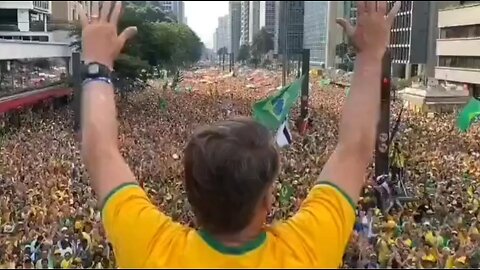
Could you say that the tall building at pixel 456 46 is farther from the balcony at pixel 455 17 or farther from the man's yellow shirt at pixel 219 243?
the man's yellow shirt at pixel 219 243

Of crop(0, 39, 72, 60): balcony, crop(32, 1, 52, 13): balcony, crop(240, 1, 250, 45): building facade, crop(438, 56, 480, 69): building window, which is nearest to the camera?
crop(0, 39, 72, 60): balcony

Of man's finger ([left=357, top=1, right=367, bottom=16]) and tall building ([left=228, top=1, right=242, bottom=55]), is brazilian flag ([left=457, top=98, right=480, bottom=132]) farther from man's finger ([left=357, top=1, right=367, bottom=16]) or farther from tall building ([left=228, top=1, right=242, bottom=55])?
tall building ([left=228, top=1, right=242, bottom=55])

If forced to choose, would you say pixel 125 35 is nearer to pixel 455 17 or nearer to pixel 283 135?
pixel 283 135

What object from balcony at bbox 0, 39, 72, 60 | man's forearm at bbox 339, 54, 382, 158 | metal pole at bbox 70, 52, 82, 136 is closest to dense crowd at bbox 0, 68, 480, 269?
metal pole at bbox 70, 52, 82, 136

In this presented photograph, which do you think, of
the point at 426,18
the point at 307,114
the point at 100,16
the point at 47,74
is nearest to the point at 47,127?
the point at 307,114

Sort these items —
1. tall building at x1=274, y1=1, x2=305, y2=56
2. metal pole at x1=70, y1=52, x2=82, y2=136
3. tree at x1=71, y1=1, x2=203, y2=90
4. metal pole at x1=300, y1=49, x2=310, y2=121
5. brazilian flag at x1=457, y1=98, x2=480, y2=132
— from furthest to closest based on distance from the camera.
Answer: tree at x1=71, y1=1, x2=203, y2=90 → tall building at x1=274, y1=1, x2=305, y2=56 → metal pole at x1=300, y1=49, x2=310, y2=121 → brazilian flag at x1=457, y1=98, x2=480, y2=132 → metal pole at x1=70, y1=52, x2=82, y2=136

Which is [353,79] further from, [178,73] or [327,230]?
[178,73]
